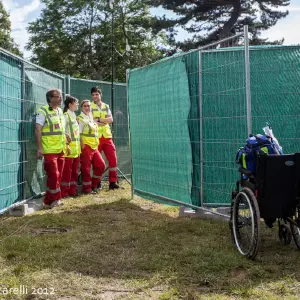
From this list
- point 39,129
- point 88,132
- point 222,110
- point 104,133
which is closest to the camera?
point 222,110

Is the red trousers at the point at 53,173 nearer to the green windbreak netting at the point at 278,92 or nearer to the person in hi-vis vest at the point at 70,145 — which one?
the person in hi-vis vest at the point at 70,145

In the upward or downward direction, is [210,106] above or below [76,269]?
above

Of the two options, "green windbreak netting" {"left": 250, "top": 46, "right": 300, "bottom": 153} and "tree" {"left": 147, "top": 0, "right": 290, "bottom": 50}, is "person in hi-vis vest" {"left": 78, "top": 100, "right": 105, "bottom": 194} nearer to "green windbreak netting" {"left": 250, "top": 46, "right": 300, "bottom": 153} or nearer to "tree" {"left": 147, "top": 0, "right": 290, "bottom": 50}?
"green windbreak netting" {"left": 250, "top": 46, "right": 300, "bottom": 153}

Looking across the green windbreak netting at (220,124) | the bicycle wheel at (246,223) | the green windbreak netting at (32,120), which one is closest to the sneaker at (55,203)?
the green windbreak netting at (32,120)

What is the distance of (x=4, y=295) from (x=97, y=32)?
1298 inches

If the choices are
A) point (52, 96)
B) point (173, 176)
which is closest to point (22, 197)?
point (52, 96)

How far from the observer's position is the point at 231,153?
6.11 metres

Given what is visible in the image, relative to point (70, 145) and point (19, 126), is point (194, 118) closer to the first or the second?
point (19, 126)

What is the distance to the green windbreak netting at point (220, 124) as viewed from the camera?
6.10 m

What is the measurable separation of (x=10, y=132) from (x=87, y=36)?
98.5 ft

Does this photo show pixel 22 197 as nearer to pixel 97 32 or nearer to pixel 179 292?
pixel 179 292

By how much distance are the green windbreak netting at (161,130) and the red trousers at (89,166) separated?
0.96 metres

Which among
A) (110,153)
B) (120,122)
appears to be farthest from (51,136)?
(120,122)

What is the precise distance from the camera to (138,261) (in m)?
4.54
